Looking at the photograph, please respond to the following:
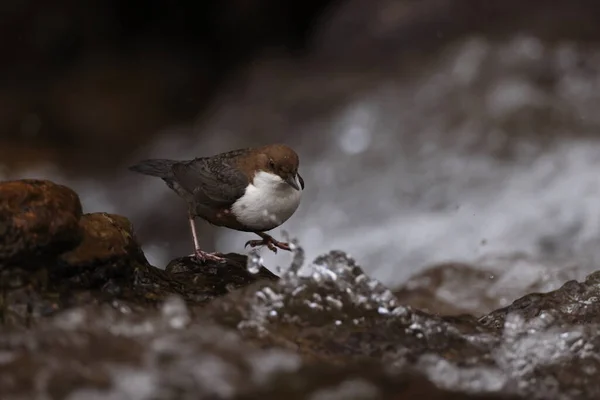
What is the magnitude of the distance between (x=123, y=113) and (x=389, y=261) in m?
4.30

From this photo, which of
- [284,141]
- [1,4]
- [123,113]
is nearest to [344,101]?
[284,141]

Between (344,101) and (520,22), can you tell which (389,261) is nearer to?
(344,101)

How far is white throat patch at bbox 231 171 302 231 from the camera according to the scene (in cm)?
334

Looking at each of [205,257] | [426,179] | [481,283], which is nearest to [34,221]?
[205,257]

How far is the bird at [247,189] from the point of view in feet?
11.0

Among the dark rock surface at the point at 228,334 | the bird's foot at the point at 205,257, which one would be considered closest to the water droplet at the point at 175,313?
the dark rock surface at the point at 228,334

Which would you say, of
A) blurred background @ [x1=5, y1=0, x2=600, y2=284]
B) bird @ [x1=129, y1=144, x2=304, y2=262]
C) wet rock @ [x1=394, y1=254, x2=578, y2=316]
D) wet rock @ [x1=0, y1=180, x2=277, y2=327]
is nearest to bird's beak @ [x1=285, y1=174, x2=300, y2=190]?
bird @ [x1=129, y1=144, x2=304, y2=262]

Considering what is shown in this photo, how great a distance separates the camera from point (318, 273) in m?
2.90

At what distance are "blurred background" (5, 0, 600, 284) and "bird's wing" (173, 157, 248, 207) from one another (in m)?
2.64

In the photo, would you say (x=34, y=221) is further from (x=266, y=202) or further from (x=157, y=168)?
(x=157, y=168)

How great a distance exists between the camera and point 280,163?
332cm

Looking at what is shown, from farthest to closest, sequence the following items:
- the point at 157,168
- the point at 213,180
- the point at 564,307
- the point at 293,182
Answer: the point at 157,168 < the point at 213,180 < the point at 293,182 < the point at 564,307

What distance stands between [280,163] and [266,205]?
193 mm

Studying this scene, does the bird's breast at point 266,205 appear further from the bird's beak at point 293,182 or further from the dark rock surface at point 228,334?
the dark rock surface at point 228,334
